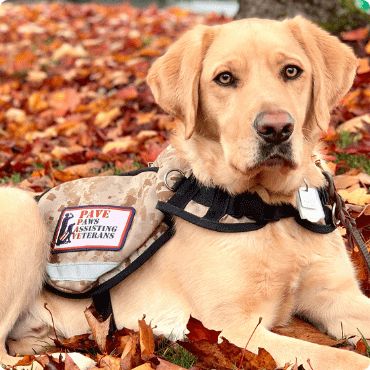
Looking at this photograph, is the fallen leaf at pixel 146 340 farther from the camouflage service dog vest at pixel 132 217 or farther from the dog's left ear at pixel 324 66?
the dog's left ear at pixel 324 66

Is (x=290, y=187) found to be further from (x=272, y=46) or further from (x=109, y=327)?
(x=109, y=327)

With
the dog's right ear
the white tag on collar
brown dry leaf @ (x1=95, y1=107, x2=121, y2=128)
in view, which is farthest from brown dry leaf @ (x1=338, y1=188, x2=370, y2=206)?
brown dry leaf @ (x1=95, y1=107, x2=121, y2=128)

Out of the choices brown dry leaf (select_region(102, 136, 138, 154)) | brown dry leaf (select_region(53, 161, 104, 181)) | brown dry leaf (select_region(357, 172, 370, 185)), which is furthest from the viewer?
brown dry leaf (select_region(102, 136, 138, 154))

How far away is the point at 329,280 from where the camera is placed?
11.5ft

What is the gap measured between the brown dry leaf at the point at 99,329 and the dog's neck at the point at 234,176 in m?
0.87

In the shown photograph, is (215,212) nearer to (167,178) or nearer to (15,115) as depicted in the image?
(167,178)

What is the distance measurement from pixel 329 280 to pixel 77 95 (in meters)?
7.06

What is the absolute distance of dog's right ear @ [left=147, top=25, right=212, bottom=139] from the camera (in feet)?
11.2

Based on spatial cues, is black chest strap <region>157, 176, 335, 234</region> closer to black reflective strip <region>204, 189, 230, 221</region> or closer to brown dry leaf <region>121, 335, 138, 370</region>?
black reflective strip <region>204, 189, 230, 221</region>

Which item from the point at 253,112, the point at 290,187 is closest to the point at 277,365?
the point at 290,187

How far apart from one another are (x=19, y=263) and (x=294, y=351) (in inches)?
61.2

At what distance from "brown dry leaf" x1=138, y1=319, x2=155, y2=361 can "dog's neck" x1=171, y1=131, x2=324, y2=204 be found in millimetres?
753

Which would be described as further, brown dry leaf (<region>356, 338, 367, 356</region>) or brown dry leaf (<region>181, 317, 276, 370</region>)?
brown dry leaf (<region>356, 338, 367, 356</region>)

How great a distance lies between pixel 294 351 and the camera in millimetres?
3016
